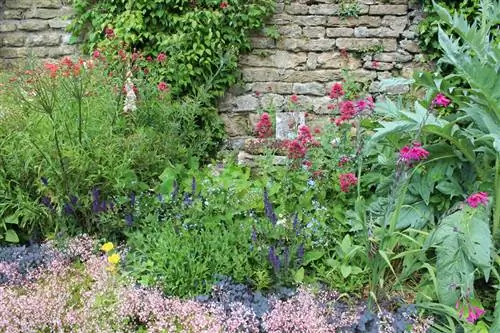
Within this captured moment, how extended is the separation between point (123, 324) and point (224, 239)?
763 millimetres

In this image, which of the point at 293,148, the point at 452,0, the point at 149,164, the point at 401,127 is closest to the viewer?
the point at 401,127

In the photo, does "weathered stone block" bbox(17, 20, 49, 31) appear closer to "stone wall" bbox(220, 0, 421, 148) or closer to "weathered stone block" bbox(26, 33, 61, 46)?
"weathered stone block" bbox(26, 33, 61, 46)

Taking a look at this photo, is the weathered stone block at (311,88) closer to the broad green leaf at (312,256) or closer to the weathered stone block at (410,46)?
the weathered stone block at (410,46)

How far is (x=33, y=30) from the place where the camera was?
5508 mm

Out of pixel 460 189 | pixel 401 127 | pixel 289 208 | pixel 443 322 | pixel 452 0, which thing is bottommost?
pixel 443 322

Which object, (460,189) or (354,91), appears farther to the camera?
(354,91)

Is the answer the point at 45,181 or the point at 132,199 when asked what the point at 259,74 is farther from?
the point at 45,181

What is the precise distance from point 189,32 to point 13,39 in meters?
2.12

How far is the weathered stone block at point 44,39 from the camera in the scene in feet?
18.0

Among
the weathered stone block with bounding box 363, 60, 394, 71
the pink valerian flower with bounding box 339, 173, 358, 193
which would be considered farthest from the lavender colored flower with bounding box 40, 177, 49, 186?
the weathered stone block with bounding box 363, 60, 394, 71

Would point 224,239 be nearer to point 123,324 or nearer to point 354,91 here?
point 123,324

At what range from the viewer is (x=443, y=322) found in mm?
2775

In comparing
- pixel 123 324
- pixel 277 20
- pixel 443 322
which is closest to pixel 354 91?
pixel 277 20

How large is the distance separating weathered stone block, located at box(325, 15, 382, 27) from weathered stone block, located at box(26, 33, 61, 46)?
2.92 m
